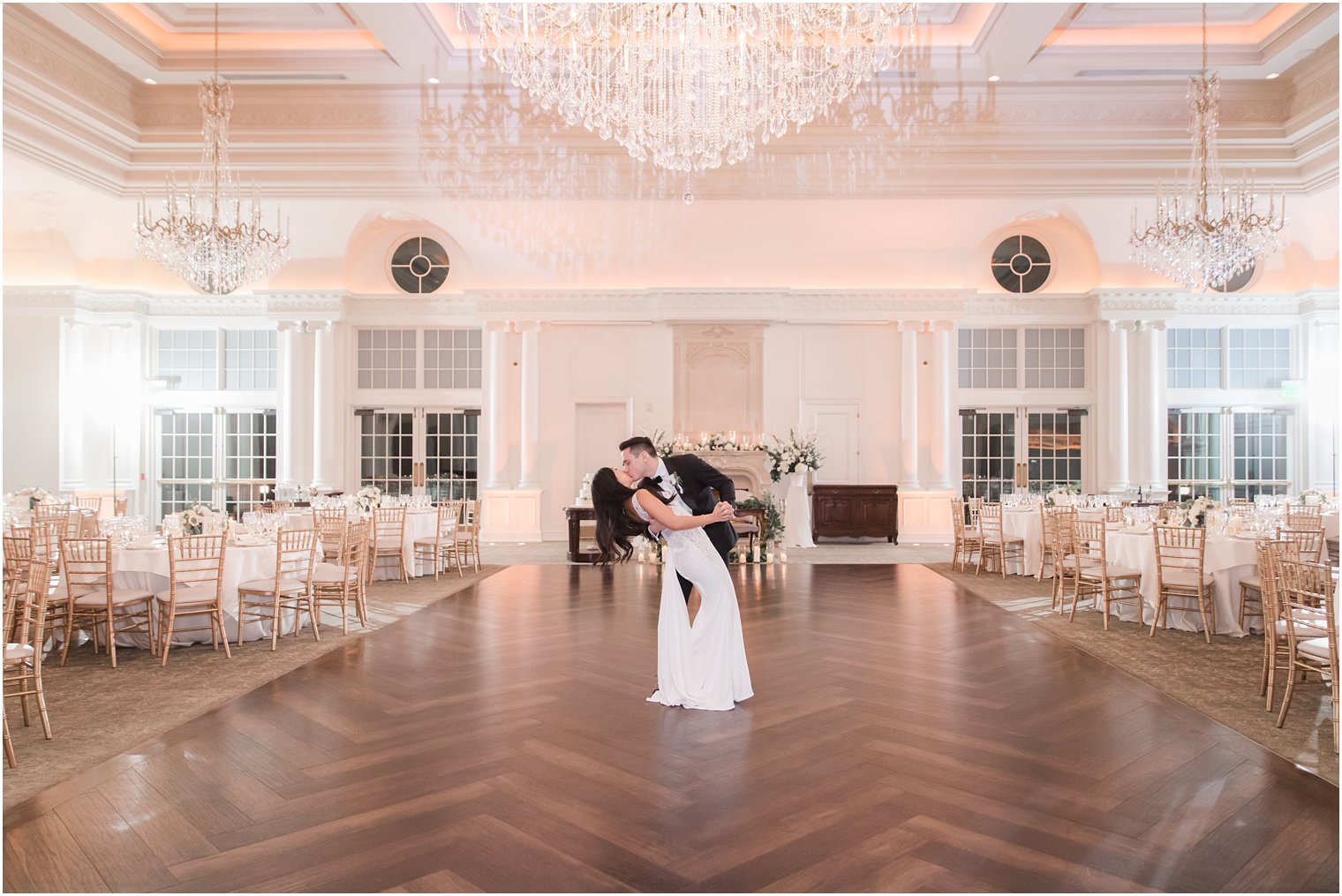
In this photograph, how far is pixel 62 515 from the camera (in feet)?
26.8

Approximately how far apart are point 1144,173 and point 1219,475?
5.39 metres

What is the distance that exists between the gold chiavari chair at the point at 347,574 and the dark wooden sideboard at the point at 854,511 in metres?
8.19

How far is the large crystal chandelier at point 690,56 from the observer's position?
269 inches

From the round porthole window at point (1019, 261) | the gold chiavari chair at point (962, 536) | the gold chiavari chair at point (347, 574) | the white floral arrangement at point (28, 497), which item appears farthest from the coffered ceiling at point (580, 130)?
the gold chiavari chair at point (347, 574)

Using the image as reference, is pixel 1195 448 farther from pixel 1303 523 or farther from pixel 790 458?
pixel 790 458

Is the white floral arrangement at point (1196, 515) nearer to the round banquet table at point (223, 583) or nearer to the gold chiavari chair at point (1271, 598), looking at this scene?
the gold chiavari chair at point (1271, 598)

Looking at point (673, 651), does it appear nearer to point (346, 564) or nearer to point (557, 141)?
point (346, 564)

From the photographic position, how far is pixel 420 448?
14516 mm

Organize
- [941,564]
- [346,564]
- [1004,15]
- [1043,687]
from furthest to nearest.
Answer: [941,564] → [1004,15] → [346,564] → [1043,687]

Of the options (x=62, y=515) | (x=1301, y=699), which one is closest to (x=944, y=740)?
(x=1301, y=699)

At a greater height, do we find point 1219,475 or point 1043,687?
point 1219,475

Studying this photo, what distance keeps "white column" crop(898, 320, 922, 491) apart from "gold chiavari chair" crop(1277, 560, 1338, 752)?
9356 mm

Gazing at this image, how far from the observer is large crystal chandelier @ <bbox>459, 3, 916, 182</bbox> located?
6844mm

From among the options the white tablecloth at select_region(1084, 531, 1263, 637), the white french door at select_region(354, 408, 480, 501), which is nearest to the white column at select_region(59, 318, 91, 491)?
the white french door at select_region(354, 408, 480, 501)
